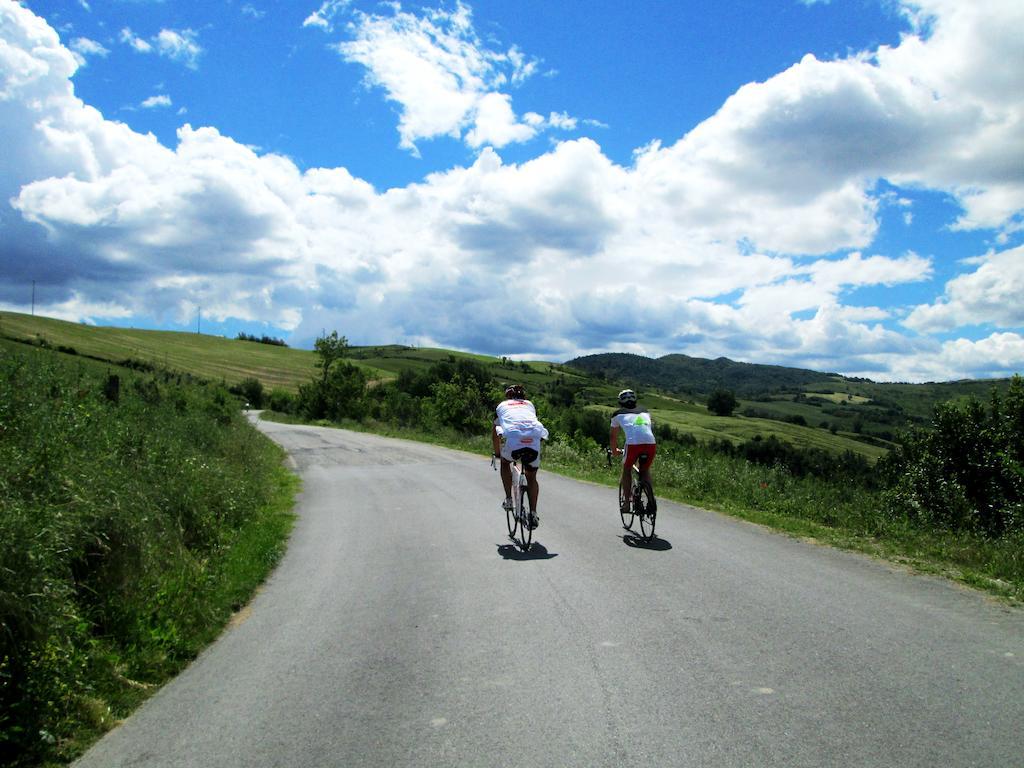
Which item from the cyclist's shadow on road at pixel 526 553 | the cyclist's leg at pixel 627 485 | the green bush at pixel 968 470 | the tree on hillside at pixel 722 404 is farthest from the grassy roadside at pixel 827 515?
the tree on hillside at pixel 722 404

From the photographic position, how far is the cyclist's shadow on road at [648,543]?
28.5 feet

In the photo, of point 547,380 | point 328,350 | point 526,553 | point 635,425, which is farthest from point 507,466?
point 547,380

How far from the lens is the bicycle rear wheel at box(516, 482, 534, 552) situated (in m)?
8.91

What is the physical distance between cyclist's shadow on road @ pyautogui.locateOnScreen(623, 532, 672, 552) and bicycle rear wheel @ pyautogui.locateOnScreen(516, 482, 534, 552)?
1293 millimetres

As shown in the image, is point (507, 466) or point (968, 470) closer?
point (507, 466)

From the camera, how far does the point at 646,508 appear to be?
9320mm

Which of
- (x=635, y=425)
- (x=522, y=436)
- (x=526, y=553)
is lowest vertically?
(x=526, y=553)

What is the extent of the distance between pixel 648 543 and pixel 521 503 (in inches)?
68.3

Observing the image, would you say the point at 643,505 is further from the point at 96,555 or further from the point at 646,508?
the point at 96,555

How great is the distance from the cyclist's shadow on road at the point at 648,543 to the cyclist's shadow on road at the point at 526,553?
1.14 m

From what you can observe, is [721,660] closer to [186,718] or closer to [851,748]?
[851,748]

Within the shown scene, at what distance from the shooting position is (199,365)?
8469cm

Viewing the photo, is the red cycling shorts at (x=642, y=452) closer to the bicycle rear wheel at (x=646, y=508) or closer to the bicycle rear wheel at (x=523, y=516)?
the bicycle rear wheel at (x=646, y=508)

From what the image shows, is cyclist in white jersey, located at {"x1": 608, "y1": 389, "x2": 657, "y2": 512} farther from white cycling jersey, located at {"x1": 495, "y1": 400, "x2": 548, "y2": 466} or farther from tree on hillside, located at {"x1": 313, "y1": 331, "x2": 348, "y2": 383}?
tree on hillside, located at {"x1": 313, "y1": 331, "x2": 348, "y2": 383}
